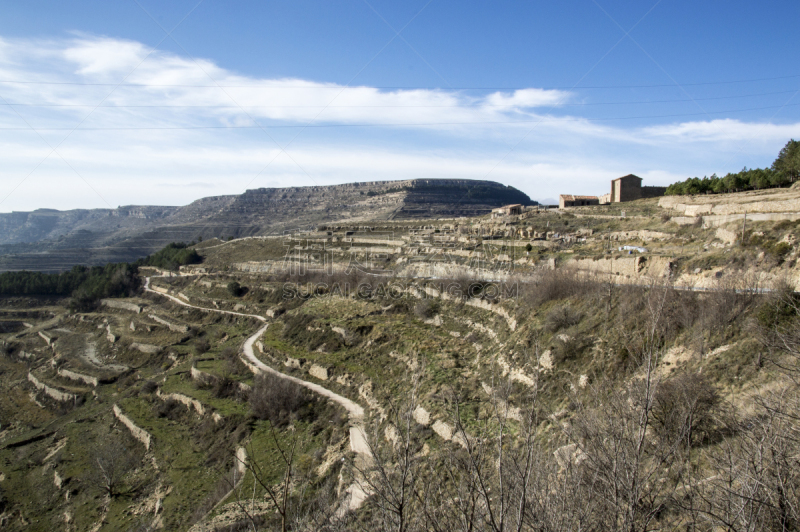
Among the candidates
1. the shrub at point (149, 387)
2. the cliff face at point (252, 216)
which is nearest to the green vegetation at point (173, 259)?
the cliff face at point (252, 216)

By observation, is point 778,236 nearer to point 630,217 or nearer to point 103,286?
point 630,217

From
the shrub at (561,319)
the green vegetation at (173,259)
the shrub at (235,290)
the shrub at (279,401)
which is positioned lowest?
the shrub at (279,401)

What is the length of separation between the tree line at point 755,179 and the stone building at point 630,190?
238 inches

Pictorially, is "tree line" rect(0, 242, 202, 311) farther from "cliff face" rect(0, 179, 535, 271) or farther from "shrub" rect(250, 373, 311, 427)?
"shrub" rect(250, 373, 311, 427)

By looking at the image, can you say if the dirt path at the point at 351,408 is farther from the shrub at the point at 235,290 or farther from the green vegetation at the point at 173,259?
the green vegetation at the point at 173,259

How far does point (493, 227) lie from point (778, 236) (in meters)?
27.5

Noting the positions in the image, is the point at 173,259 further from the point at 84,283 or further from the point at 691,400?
the point at 691,400

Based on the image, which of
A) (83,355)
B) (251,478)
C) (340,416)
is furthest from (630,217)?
(83,355)

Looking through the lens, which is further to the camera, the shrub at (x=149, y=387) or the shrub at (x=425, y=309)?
the shrub at (x=149, y=387)

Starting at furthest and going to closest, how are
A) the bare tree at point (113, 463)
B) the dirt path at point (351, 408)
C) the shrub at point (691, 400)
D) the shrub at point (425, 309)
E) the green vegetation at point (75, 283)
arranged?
the green vegetation at point (75, 283), the shrub at point (425, 309), the bare tree at point (113, 463), the dirt path at point (351, 408), the shrub at point (691, 400)

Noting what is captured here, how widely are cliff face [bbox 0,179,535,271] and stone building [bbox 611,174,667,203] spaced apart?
45.0 meters

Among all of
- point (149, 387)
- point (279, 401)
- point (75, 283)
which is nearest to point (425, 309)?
point (279, 401)

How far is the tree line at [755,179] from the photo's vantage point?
30766 mm

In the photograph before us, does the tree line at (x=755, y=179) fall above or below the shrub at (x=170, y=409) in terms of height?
above
